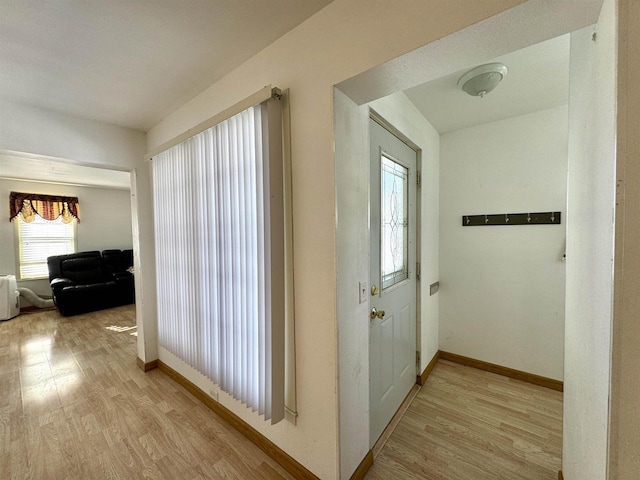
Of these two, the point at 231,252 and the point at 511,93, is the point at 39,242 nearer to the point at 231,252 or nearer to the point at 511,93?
the point at 231,252

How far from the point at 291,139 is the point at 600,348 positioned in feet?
4.89

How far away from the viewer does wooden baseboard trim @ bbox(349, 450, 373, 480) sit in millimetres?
1364

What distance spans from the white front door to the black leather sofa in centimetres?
546

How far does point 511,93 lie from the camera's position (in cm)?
192

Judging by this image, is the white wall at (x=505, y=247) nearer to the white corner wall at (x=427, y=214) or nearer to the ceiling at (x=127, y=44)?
the white corner wall at (x=427, y=214)

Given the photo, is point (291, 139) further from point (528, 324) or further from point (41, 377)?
point (41, 377)

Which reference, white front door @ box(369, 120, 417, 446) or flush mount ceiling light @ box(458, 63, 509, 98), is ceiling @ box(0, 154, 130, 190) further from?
flush mount ceiling light @ box(458, 63, 509, 98)

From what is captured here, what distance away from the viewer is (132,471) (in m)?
1.48

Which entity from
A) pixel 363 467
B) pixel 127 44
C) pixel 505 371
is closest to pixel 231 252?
pixel 127 44

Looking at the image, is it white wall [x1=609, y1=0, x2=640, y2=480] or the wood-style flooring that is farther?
the wood-style flooring

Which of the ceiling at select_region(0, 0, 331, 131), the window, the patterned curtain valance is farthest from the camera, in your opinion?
the window

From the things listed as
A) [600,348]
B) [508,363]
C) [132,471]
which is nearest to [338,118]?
[600,348]

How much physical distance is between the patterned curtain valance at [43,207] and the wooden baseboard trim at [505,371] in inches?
289

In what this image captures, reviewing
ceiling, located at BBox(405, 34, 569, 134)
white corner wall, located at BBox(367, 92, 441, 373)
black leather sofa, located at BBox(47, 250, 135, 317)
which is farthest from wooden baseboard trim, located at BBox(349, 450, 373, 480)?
black leather sofa, located at BBox(47, 250, 135, 317)
